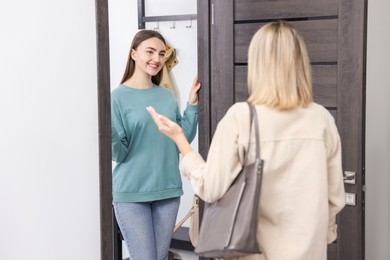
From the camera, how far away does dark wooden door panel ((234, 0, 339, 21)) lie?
6.75ft

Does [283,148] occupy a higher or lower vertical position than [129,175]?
higher

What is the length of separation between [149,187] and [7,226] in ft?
1.67

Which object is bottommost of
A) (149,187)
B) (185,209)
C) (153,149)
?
(185,209)

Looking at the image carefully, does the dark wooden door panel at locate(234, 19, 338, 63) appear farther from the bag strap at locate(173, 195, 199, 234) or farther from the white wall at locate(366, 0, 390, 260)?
the bag strap at locate(173, 195, 199, 234)

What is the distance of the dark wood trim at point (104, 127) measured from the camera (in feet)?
5.47

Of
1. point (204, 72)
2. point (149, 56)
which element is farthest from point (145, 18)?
point (204, 72)

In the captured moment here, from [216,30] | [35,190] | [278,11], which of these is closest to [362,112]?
[278,11]

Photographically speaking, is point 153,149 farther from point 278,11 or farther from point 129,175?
point 278,11

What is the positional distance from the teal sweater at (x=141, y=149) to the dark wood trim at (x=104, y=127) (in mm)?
37

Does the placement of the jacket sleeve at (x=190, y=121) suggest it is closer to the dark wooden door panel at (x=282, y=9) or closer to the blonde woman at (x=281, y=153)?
the dark wooden door panel at (x=282, y=9)

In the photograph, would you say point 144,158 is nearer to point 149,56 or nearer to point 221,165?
point 149,56

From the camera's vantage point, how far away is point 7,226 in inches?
64.1

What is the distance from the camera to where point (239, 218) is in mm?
1326

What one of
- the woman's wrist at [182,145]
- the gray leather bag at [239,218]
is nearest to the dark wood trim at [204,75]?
the woman's wrist at [182,145]
